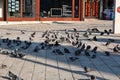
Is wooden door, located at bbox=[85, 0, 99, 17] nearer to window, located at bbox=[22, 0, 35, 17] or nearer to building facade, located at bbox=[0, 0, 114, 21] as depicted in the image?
building facade, located at bbox=[0, 0, 114, 21]

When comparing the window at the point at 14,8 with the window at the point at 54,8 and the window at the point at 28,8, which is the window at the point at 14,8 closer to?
the window at the point at 28,8

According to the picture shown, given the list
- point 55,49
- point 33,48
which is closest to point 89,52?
point 55,49

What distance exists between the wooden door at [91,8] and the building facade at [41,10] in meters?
5.09

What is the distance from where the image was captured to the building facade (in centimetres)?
3397

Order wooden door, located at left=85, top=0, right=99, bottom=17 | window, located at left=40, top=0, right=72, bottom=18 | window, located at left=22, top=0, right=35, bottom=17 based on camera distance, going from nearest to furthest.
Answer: window, located at left=22, top=0, right=35, bottom=17
window, located at left=40, top=0, right=72, bottom=18
wooden door, located at left=85, top=0, right=99, bottom=17

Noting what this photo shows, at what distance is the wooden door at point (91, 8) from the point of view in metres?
40.6

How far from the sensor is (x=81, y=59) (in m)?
12.0

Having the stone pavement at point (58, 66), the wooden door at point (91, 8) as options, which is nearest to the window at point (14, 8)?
the wooden door at point (91, 8)

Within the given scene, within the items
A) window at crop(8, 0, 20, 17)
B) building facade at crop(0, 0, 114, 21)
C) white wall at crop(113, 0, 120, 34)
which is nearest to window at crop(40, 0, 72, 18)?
building facade at crop(0, 0, 114, 21)

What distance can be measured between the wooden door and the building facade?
5092 millimetres

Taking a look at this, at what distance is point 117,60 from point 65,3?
2358 cm

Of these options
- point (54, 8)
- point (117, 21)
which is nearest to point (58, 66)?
point (117, 21)

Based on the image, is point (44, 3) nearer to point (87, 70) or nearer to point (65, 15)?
point (65, 15)

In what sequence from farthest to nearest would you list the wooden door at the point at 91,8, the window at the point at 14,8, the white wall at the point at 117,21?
the wooden door at the point at 91,8 → the window at the point at 14,8 → the white wall at the point at 117,21
